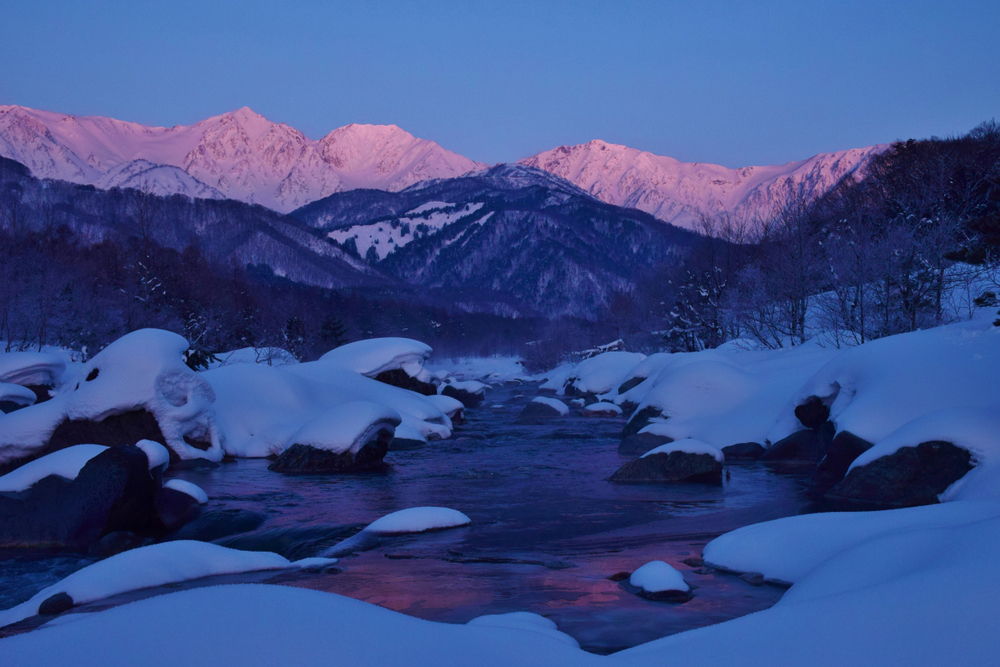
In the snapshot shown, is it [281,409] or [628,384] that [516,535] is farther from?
[628,384]

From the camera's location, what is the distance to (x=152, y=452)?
10.4 meters

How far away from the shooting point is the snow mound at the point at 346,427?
15.1 metres

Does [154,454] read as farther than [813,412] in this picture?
No

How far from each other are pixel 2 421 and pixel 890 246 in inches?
922

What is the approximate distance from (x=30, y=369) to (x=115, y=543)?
51.4 feet

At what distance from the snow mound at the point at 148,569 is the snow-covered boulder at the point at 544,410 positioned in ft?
68.8

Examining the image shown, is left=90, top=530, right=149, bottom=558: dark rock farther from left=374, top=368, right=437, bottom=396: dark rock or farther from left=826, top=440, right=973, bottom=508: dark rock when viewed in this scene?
left=374, top=368, right=437, bottom=396: dark rock

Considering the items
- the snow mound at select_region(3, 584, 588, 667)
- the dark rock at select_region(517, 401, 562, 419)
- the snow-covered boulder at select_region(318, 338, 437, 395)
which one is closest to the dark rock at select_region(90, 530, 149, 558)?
the snow mound at select_region(3, 584, 588, 667)

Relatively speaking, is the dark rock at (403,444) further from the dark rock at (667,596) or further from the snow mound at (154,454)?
the dark rock at (667,596)

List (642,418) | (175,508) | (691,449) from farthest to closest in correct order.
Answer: (642,418)
(691,449)
(175,508)

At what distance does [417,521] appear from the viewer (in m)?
9.14

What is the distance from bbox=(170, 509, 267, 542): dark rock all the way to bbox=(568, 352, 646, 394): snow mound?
84.2 feet

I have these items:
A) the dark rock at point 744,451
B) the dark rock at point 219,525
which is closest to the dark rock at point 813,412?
the dark rock at point 744,451

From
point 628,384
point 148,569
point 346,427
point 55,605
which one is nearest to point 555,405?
point 628,384
